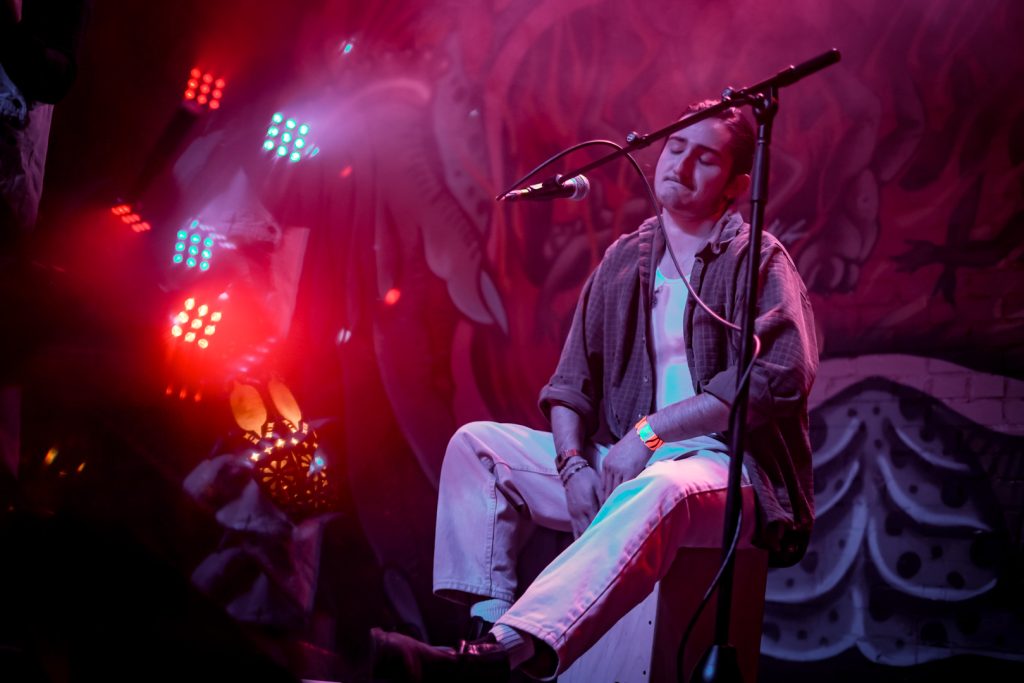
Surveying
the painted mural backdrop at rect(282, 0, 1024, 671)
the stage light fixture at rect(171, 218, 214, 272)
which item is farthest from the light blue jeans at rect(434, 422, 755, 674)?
the stage light fixture at rect(171, 218, 214, 272)

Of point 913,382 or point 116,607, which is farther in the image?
point 913,382

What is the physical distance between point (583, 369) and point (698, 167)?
59 cm

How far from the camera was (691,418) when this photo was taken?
1801 mm

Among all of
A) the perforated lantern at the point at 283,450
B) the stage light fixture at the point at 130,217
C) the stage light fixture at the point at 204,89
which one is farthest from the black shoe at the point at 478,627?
the stage light fixture at the point at 204,89

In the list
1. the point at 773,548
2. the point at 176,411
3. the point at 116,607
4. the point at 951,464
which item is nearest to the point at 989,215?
the point at 951,464

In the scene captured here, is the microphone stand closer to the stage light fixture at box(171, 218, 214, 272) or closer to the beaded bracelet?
the beaded bracelet

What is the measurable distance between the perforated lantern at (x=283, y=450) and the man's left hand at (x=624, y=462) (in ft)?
6.37

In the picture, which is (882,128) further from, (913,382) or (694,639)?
(694,639)

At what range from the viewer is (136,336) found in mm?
3531

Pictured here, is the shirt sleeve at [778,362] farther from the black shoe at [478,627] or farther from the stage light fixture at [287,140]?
the stage light fixture at [287,140]

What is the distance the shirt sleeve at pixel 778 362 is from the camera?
1.76 meters

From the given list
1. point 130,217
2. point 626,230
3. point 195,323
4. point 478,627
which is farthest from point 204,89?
point 478,627

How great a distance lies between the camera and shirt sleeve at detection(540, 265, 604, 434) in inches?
83.7

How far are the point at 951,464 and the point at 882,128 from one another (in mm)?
1198
